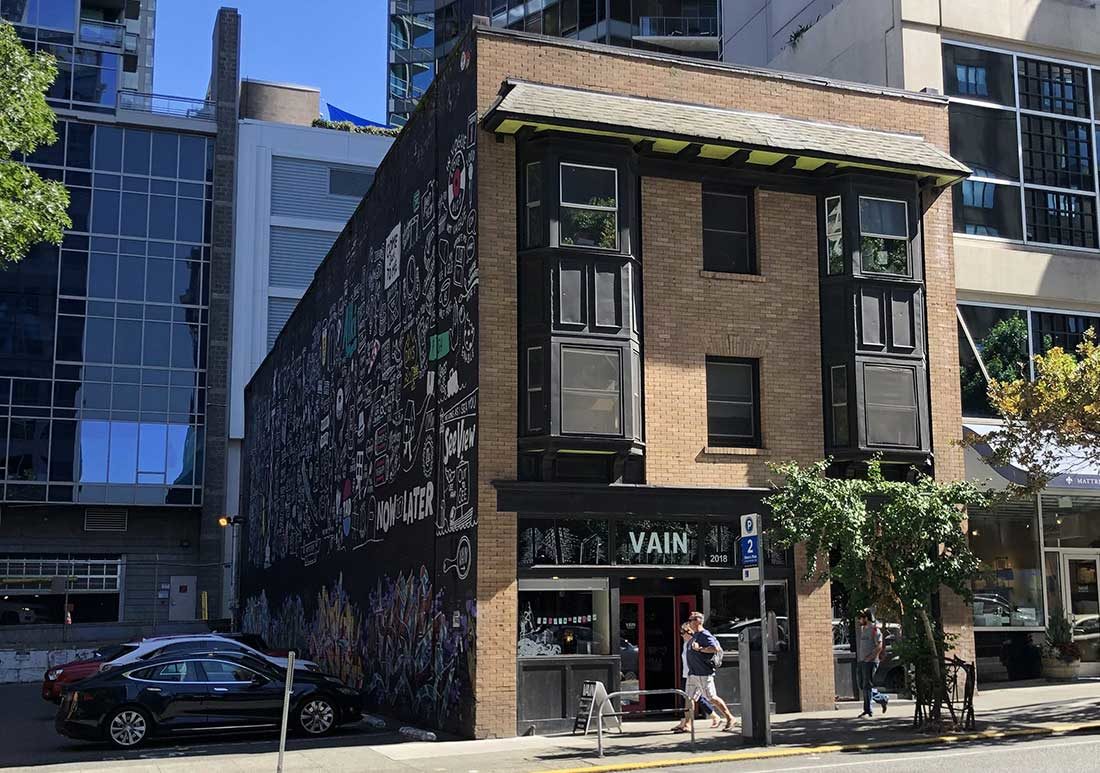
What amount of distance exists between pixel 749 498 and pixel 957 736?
5.28 m

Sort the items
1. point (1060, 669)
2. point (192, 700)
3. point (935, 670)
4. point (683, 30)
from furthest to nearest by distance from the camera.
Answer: point (683, 30), point (1060, 669), point (192, 700), point (935, 670)

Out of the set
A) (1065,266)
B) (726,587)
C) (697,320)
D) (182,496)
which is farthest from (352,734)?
(182,496)

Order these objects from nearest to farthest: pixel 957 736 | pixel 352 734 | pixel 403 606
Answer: pixel 957 736 < pixel 352 734 < pixel 403 606

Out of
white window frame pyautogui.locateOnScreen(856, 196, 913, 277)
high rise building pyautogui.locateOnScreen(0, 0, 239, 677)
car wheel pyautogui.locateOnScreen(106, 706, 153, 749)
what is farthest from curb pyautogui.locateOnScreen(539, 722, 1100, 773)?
high rise building pyautogui.locateOnScreen(0, 0, 239, 677)

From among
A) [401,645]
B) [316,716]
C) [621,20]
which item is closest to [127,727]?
[316,716]

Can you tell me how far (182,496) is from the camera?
181 ft

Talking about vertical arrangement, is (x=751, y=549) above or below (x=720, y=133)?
below

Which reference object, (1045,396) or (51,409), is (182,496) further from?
(1045,396)

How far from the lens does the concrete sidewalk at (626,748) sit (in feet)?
50.7

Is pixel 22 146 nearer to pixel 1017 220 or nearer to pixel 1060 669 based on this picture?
pixel 1017 220

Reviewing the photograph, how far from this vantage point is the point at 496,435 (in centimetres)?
1888

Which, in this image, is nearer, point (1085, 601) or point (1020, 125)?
point (1085, 601)

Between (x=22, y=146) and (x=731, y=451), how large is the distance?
1198 centimetres

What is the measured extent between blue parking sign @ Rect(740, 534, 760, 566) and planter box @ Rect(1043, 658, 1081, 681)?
11.0 m
